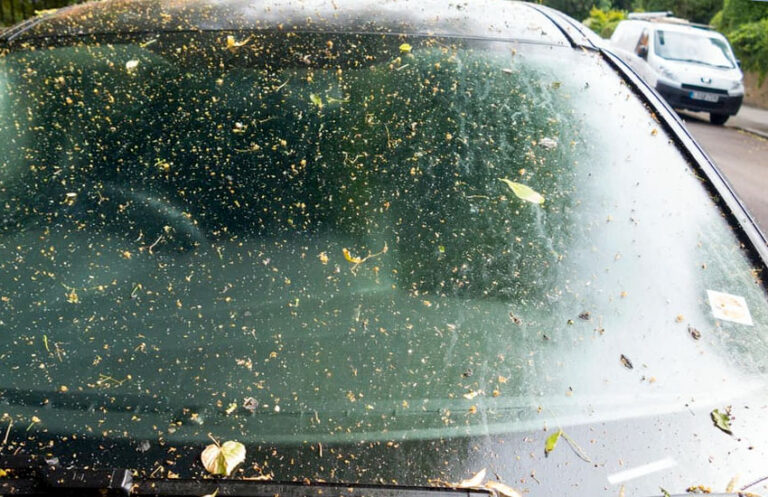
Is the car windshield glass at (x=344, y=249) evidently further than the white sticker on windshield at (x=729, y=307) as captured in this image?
No

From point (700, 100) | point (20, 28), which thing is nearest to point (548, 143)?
point (20, 28)

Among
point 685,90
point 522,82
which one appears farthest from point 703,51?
point 522,82

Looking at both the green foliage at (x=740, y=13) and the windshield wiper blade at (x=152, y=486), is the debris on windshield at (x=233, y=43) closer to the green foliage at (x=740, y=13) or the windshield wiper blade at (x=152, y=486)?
the windshield wiper blade at (x=152, y=486)

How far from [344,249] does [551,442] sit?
1.96 ft

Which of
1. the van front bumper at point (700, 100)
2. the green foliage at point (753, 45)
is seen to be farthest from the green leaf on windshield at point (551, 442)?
the green foliage at point (753, 45)

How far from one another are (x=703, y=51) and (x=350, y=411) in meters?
12.9

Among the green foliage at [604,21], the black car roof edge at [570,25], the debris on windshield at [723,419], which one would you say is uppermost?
the black car roof edge at [570,25]

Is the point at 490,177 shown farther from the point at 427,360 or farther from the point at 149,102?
the point at 149,102

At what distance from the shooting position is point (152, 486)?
0.90 metres

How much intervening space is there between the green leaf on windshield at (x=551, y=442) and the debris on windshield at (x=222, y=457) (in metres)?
0.53

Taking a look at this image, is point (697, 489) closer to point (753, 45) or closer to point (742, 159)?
point (742, 159)

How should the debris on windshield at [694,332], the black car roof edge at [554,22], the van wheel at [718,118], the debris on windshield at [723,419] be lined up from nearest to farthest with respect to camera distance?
the debris on windshield at [723,419]
the debris on windshield at [694,332]
the black car roof edge at [554,22]
the van wheel at [718,118]

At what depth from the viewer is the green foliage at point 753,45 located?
Result: 14.1 meters

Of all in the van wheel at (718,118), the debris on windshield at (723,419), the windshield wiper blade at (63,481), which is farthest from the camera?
the van wheel at (718,118)
